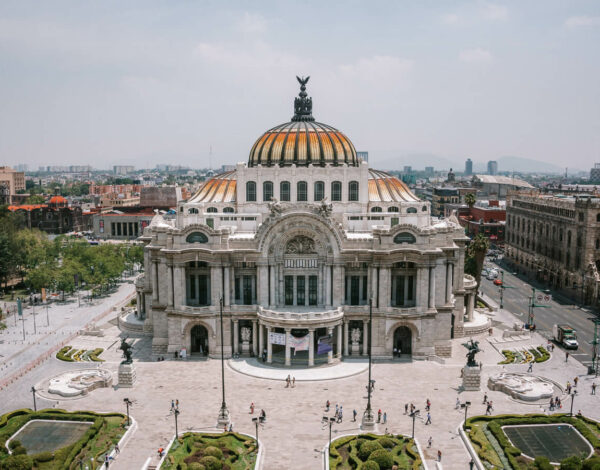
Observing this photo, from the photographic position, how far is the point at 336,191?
283 feet

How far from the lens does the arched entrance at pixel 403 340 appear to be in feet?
252

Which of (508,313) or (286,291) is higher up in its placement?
(286,291)

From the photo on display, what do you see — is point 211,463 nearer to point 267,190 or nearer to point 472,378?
point 472,378

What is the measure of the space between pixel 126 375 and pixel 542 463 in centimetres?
4415

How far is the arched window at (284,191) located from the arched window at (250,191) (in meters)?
3.98

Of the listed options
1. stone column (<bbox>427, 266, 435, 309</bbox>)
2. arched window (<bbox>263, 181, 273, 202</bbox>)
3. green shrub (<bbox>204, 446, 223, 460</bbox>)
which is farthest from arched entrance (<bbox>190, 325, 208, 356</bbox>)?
stone column (<bbox>427, 266, 435, 309</bbox>)

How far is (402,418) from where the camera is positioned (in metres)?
58.2

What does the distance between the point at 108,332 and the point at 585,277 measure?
84337 millimetres

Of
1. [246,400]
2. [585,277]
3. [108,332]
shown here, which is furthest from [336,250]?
[585,277]

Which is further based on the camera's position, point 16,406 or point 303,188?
point 303,188

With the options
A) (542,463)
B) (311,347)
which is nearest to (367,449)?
(542,463)

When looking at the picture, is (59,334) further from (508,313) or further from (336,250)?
(508,313)

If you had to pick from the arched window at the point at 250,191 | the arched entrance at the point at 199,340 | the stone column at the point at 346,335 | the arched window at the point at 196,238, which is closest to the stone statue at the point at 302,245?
the stone column at the point at 346,335

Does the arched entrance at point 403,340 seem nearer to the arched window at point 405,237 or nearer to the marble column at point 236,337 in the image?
the arched window at point 405,237
